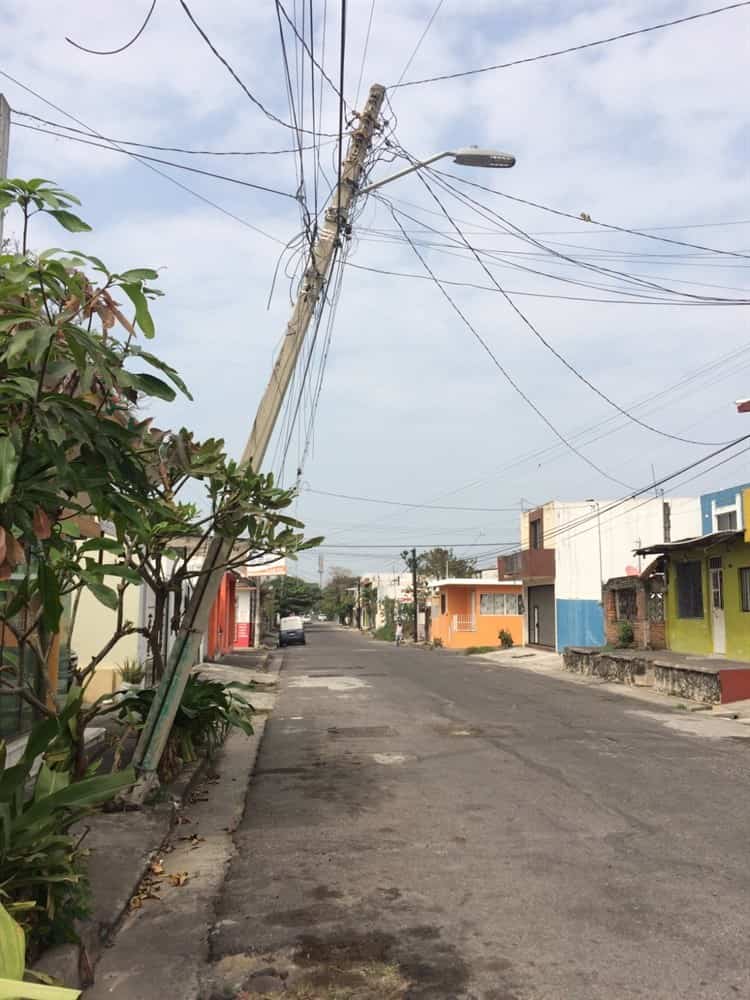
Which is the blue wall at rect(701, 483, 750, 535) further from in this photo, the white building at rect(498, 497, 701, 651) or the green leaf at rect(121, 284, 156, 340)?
the green leaf at rect(121, 284, 156, 340)

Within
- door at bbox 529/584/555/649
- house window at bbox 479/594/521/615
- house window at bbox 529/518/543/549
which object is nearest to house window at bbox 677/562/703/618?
door at bbox 529/584/555/649

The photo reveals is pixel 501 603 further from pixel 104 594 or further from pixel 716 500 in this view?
pixel 104 594

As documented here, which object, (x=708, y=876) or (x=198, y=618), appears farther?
(x=198, y=618)

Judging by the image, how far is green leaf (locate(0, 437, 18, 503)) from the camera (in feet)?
8.78

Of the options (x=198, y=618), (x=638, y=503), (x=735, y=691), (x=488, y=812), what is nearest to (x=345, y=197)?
(x=198, y=618)

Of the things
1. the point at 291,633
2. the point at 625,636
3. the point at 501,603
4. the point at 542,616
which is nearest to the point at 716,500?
the point at 625,636

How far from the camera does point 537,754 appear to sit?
1115 centimetres

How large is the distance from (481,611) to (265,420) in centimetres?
4236

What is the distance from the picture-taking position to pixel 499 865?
245 inches

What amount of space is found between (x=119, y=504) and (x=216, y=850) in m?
4.38

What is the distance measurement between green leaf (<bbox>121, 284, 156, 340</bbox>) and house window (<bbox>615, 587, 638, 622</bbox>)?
26822 millimetres

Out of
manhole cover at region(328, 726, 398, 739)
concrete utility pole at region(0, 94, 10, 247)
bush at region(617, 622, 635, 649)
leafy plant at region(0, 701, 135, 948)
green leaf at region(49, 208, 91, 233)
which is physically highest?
concrete utility pole at region(0, 94, 10, 247)

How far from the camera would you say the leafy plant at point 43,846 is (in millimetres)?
4109

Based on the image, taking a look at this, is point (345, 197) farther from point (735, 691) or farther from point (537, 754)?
point (735, 691)
